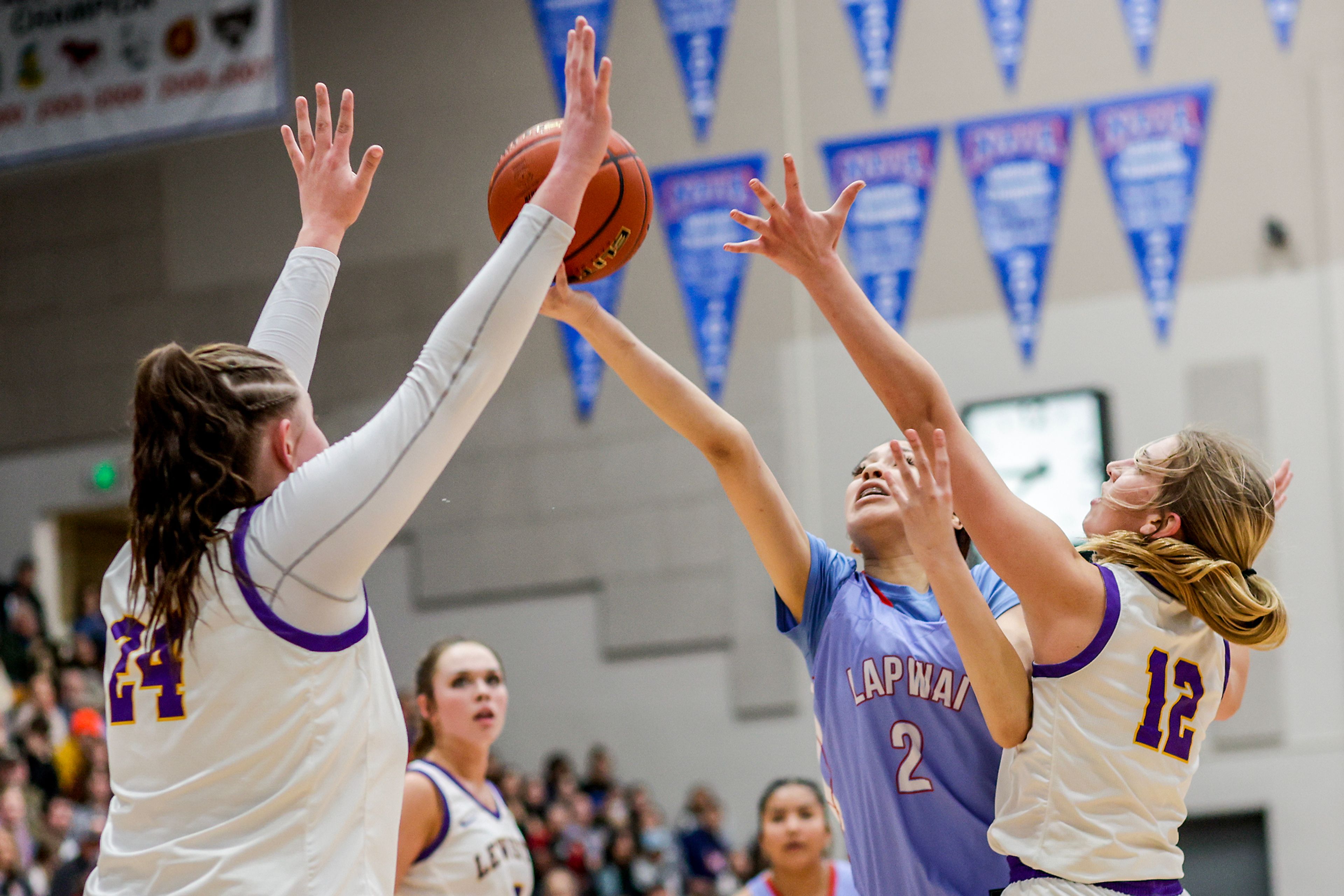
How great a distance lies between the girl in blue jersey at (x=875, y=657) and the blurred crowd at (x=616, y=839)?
6.81 m

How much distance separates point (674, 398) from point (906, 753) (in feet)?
3.08

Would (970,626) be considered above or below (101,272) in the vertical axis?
below

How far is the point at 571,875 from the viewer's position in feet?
32.2

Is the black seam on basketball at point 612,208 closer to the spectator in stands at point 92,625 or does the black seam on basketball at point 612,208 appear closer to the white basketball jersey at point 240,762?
the white basketball jersey at point 240,762

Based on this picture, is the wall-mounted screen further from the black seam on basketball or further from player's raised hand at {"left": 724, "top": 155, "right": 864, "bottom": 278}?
player's raised hand at {"left": 724, "top": 155, "right": 864, "bottom": 278}

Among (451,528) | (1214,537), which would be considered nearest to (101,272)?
(451,528)

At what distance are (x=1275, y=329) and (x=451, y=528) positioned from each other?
7.60 metres

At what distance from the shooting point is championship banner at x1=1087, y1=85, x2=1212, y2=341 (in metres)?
11.9

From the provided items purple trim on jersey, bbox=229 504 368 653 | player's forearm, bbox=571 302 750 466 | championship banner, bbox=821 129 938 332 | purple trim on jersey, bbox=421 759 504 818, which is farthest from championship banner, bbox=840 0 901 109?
purple trim on jersey, bbox=229 504 368 653

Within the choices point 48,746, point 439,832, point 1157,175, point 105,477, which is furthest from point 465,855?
point 105,477

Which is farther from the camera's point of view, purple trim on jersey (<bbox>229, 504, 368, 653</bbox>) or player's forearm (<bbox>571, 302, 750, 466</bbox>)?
player's forearm (<bbox>571, 302, 750, 466</bbox>)

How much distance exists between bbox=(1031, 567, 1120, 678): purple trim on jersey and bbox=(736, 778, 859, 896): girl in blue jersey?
2.44 meters

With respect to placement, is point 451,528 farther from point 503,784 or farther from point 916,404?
point 916,404

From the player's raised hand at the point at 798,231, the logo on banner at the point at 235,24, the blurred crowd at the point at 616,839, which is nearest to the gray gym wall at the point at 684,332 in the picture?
the blurred crowd at the point at 616,839
